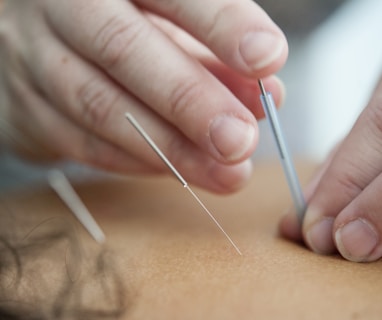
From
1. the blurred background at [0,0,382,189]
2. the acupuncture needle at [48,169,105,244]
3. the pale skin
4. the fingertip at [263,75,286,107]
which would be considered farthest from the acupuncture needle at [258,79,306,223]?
the blurred background at [0,0,382,189]

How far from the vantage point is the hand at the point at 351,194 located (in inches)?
23.7

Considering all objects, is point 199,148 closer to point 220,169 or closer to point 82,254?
point 220,169

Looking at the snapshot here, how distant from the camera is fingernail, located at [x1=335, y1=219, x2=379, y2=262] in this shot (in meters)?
0.58

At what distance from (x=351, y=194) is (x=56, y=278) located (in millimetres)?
349

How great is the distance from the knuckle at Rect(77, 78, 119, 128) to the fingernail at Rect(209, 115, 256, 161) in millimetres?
191

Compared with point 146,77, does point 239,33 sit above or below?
above

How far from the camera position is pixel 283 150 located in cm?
66

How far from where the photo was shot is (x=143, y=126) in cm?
81

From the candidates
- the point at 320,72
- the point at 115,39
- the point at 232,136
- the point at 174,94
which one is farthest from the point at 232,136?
the point at 320,72

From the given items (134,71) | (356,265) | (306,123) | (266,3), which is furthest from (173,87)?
(306,123)

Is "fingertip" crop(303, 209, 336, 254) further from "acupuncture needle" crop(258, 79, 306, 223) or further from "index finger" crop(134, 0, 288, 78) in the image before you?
"index finger" crop(134, 0, 288, 78)

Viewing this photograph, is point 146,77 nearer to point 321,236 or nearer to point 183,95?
point 183,95

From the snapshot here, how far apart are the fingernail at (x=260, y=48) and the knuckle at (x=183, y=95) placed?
0.08 metres

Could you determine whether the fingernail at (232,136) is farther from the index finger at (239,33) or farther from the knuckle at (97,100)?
the knuckle at (97,100)
